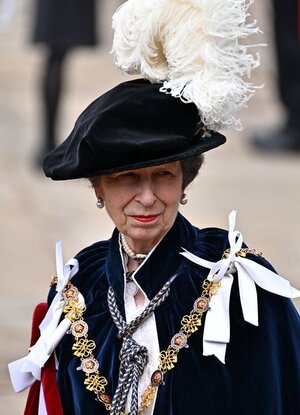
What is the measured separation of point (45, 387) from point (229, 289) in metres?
0.58

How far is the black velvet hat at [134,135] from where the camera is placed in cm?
396

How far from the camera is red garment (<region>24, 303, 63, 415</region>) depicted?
421 centimetres

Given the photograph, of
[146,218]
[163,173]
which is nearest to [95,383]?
[146,218]

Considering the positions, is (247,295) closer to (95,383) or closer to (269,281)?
(269,281)

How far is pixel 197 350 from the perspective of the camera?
411 cm

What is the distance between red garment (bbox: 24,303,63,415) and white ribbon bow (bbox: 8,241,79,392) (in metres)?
0.02

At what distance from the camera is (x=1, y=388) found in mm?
7059

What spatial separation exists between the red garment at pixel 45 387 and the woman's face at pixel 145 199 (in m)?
0.45

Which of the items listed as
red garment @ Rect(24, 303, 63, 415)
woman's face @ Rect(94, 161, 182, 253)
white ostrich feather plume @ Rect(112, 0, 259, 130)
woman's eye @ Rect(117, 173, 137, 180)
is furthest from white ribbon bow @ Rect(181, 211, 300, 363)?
red garment @ Rect(24, 303, 63, 415)

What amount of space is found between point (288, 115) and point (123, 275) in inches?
348

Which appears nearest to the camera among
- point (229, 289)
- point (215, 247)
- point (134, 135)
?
point (134, 135)

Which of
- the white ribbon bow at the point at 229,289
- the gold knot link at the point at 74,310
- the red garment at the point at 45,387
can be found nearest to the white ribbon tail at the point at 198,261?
the white ribbon bow at the point at 229,289

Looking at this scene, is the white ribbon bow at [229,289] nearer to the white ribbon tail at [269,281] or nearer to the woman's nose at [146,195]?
the white ribbon tail at [269,281]

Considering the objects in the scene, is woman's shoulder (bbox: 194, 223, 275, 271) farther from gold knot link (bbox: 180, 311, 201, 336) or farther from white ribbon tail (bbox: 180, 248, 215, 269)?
gold knot link (bbox: 180, 311, 201, 336)
